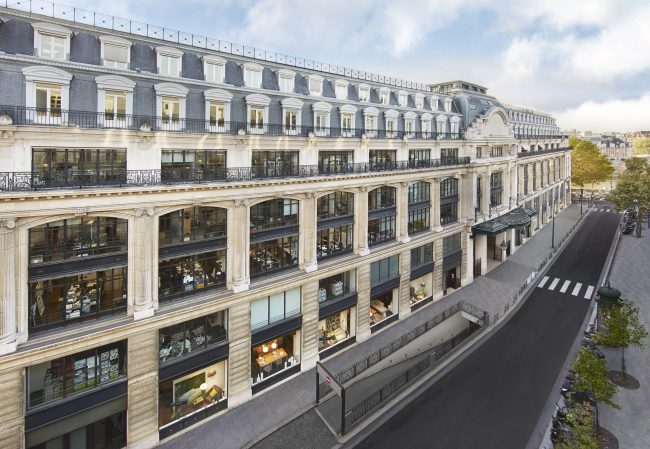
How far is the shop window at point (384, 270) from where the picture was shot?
1405 inches

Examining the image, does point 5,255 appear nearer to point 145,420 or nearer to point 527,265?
point 145,420

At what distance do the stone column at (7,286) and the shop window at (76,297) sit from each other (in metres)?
1.08

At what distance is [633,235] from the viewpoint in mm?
66812

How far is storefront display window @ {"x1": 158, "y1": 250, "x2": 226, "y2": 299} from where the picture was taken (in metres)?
23.5

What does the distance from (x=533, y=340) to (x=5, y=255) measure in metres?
38.7

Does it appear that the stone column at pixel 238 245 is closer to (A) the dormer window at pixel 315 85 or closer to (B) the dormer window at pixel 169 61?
(B) the dormer window at pixel 169 61

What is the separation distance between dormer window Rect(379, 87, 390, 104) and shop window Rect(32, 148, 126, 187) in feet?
85.2

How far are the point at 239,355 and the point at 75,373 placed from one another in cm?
958

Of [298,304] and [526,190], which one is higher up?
[526,190]

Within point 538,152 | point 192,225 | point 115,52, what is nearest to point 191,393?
point 192,225

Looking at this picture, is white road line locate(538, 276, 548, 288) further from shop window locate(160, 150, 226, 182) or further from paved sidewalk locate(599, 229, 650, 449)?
shop window locate(160, 150, 226, 182)

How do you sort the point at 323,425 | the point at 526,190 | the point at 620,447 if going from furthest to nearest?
1. the point at 526,190
2. the point at 323,425
3. the point at 620,447

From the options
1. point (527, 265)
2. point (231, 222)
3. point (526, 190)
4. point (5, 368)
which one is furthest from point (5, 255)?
point (526, 190)

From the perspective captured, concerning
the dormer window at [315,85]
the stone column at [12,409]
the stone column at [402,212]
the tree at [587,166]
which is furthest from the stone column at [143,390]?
the tree at [587,166]
